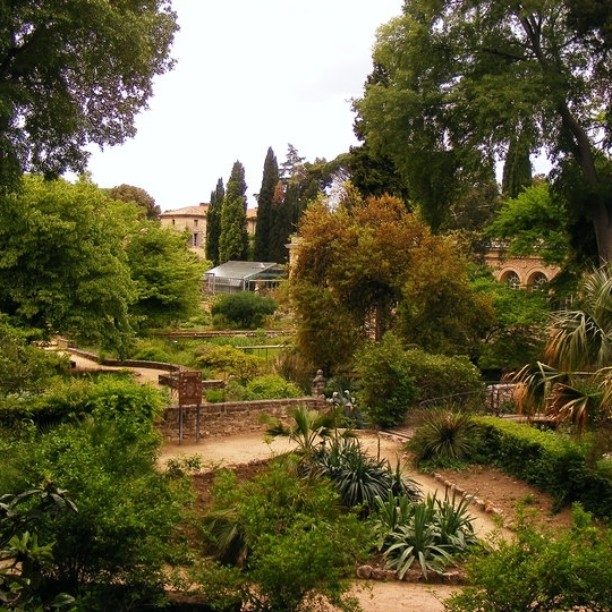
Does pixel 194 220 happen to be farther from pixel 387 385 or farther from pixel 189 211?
pixel 387 385

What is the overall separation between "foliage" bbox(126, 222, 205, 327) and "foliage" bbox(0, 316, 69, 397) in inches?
590

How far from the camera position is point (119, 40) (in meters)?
11.6

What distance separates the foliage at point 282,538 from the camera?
19.1ft

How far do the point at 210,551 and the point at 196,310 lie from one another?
79.8ft

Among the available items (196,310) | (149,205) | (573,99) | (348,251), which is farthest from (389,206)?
(149,205)

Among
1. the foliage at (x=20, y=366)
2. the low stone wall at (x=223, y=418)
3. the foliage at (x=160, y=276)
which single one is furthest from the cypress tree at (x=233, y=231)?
the foliage at (x=20, y=366)

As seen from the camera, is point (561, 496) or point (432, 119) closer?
point (561, 496)

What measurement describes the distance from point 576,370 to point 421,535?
157 inches

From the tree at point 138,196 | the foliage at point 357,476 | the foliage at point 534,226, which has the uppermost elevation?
the tree at point 138,196

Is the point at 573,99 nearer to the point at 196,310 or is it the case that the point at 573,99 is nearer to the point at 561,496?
the point at 561,496

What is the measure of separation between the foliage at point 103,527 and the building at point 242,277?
4521 centimetres

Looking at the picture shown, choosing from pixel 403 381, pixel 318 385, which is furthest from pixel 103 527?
pixel 318 385

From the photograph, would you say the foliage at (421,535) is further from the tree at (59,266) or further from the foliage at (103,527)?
the tree at (59,266)

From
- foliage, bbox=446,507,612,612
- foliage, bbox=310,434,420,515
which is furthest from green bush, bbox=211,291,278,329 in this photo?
foliage, bbox=446,507,612,612
